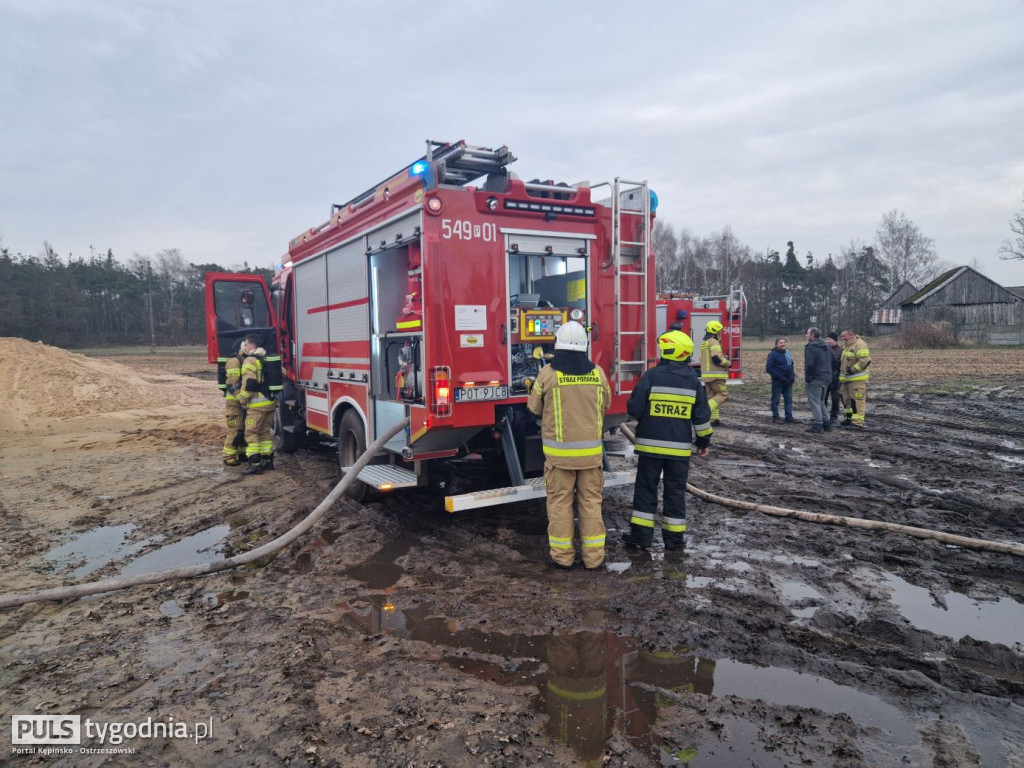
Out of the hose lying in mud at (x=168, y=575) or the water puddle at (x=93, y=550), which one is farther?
the water puddle at (x=93, y=550)

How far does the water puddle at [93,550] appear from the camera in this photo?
17.5ft

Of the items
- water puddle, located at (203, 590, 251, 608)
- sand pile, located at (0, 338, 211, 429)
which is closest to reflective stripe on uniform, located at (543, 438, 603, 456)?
water puddle, located at (203, 590, 251, 608)

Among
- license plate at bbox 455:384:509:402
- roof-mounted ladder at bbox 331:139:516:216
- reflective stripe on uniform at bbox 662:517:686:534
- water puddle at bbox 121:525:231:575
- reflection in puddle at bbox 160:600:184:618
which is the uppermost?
roof-mounted ladder at bbox 331:139:516:216

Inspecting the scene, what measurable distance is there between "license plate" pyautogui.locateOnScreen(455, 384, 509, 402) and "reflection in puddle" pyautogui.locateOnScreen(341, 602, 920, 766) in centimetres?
187

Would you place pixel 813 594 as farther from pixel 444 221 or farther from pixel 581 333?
pixel 444 221

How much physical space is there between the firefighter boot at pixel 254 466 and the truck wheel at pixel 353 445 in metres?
2.03

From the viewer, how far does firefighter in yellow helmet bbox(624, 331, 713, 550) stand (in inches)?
199

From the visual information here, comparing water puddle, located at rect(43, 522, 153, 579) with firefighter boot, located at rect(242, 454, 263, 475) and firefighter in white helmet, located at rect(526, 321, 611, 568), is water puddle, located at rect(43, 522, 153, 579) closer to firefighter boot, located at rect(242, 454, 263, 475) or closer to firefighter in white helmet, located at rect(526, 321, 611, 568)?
firefighter boot, located at rect(242, 454, 263, 475)

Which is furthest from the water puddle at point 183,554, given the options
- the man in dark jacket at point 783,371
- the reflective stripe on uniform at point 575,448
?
the man in dark jacket at point 783,371

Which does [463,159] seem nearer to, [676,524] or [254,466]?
[676,524]

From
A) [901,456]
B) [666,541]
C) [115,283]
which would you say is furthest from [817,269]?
[115,283]

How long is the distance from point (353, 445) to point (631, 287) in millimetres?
3400

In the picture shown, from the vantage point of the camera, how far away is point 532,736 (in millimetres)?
2793

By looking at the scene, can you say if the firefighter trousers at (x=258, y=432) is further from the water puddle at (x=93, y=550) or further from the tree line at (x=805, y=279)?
the tree line at (x=805, y=279)
